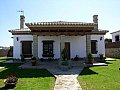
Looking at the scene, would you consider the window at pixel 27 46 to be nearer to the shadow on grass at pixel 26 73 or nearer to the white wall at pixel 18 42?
the white wall at pixel 18 42

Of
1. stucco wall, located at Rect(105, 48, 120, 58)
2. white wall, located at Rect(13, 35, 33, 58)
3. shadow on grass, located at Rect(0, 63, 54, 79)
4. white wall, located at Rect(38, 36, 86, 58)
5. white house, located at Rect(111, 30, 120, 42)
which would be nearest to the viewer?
shadow on grass, located at Rect(0, 63, 54, 79)

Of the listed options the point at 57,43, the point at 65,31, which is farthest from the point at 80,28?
the point at 57,43

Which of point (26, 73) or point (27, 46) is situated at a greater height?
point (27, 46)

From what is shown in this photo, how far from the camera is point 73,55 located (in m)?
23.1

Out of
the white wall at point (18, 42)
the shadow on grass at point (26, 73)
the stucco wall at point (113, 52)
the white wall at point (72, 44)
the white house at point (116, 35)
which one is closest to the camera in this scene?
the shadow on grass at point (26, 73)

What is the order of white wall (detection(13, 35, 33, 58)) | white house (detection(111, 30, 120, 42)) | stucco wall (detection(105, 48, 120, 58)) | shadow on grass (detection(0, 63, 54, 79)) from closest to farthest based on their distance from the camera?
1. shadow on grass (detection(0, 63, 54, 79))
2. white wall (detection(13, 35, 33, 58))
3. stucco wall (detection(105, 48, 120, 58))
4. white house (detection(111, 30, 120, 42))

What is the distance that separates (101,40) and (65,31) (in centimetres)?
794

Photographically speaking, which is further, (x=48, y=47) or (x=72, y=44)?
(x=72, y=44)

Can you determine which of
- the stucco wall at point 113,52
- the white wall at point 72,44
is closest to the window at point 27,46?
the white wall at point 72,44

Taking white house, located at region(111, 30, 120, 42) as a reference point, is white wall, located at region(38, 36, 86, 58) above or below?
below

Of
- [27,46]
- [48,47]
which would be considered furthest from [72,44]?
[27,46]

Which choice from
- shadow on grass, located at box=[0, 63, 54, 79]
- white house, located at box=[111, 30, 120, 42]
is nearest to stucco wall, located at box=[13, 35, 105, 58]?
shadow on grass, located at box=[0, 63, 54, 79]

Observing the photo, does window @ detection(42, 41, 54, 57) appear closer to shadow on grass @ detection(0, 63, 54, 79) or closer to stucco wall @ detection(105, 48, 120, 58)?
shadow on grass @ detection(0, 63, 54, 79)

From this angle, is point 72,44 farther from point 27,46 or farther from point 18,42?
point 18,42
